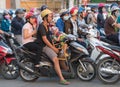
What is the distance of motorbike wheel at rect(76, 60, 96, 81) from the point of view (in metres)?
8.36

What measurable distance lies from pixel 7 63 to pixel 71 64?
59.5 inches

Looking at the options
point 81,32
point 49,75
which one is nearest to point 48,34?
point 49,75

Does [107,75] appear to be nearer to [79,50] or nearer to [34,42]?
[79,50]

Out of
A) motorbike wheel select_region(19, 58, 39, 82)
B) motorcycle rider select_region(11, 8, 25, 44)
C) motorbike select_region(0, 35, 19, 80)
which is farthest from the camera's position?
motorcycle rider select_region(11, 8, 25, 44)

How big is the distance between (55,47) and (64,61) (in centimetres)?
36

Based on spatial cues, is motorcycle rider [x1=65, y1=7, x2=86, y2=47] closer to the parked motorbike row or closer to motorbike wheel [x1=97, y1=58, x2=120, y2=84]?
the parked motorbike row

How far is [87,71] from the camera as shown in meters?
8.38

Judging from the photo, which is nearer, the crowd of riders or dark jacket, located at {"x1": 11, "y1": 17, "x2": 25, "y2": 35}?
the crowd of riders

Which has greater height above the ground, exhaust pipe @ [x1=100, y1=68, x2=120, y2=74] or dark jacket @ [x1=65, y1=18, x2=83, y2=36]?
dark jacket @ [x1=65, y1=18, x2=83, y2=36]

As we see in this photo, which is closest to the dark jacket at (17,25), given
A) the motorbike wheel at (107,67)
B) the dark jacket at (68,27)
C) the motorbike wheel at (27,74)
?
the dark jacket at (68,27)

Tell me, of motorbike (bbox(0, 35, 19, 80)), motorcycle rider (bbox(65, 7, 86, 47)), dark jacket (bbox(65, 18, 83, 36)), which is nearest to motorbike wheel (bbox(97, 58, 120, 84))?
motorcycle rider (bbox(65, 7, 86, 47))

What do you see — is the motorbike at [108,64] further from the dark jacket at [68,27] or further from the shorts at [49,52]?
the dark jacket at [68,27]

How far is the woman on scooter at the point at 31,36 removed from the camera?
8328 mm

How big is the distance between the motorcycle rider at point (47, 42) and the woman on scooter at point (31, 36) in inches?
5.6
